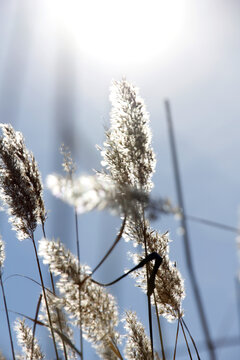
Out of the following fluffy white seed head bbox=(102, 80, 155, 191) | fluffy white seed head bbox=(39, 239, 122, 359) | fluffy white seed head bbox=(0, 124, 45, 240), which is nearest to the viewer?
fluffy white seed head bbox=(39, 239, 122, 359)

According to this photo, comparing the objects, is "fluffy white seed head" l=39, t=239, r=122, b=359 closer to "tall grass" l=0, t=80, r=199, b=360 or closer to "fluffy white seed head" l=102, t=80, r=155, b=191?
"tall grass" l=0, t=80, r=199, b=360

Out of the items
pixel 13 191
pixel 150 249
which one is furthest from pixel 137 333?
pixel 13 191

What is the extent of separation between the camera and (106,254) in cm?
170

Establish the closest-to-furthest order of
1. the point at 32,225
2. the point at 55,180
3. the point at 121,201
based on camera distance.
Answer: the point at 121,201
the point at 55,180
the point at 32,225

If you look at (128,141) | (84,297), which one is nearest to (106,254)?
(84,297)

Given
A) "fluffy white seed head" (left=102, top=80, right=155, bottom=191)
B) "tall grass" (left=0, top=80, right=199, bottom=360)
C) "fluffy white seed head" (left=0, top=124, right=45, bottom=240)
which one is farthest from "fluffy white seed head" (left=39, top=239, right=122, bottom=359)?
"fluffy white seed head" (left=0, top=124, right=45, bottom=240)

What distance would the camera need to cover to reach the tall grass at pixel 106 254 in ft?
5.57

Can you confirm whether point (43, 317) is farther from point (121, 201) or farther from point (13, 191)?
point (121, 201)

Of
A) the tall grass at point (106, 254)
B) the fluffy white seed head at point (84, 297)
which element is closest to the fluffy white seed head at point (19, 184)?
the tall grass at point (106, 254)

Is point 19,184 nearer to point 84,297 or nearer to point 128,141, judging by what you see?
point 128,141

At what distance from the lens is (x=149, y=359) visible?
2.23 m

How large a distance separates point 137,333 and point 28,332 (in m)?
0.67

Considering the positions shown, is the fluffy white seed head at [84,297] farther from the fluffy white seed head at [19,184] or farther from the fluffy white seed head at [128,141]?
the fluffy white seed head at [19,184]

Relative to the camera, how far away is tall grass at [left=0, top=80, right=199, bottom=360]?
1697mm
